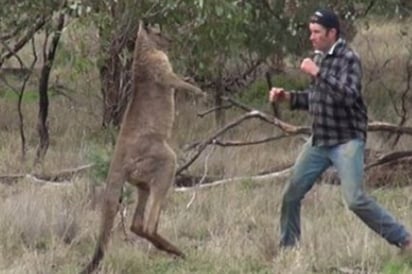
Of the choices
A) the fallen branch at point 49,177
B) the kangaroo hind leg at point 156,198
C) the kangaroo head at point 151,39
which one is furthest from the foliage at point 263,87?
the kangaroo hind leg at point 156,198

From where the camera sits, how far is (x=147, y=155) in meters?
8.52

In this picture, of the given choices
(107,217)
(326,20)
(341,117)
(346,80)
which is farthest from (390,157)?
(107,217)

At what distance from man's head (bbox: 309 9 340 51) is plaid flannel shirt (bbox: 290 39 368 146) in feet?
0.17

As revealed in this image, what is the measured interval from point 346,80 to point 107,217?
1988 mm

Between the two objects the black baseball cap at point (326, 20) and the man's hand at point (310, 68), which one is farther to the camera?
the black baseball cap at point (326, 20)

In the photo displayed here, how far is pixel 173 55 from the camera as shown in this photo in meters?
12.3

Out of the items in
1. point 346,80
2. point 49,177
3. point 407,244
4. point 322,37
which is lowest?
point 49,177

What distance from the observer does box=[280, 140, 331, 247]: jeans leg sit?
8.52 m

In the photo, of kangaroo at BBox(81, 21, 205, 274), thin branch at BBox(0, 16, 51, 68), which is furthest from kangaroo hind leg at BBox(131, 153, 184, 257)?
thin branch at BBox(0, 16, 51, 68)

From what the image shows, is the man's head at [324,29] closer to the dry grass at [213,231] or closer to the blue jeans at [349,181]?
the blue jeans at [349,181]

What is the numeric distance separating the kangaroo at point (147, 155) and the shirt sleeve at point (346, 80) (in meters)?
1.06

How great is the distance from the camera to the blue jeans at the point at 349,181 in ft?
26.9

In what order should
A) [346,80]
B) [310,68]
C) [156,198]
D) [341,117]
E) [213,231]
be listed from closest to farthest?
[310,68] → [346,80] → [341,117] → [156,198] → [213,231]

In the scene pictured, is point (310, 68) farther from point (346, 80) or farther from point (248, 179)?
point (248, 179)
